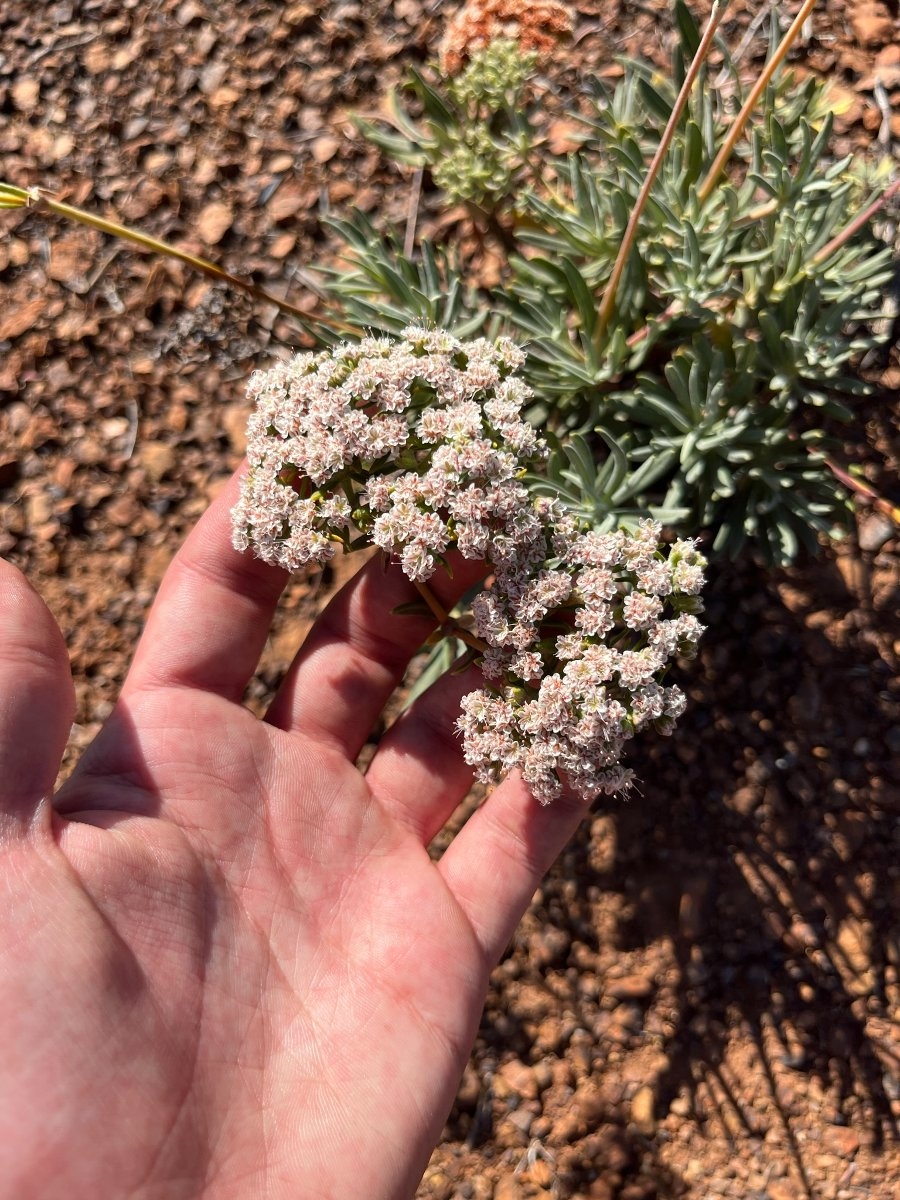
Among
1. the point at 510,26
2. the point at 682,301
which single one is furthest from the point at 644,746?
the point at 510,26

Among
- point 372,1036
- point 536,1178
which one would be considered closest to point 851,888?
point 536,1178

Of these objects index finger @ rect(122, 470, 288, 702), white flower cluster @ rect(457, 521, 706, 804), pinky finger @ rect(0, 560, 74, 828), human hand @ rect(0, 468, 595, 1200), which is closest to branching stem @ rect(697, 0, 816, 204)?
white flower cluster @ rect(457, 521, 706, 804)

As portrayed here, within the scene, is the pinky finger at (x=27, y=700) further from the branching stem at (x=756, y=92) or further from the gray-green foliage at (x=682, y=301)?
the branching stem at (x=756, y=92)

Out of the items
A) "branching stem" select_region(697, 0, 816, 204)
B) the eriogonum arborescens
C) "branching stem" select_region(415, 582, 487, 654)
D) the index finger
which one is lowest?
the index finger

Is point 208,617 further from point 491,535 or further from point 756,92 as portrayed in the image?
point 756,92

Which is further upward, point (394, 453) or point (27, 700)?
point (394, 453)

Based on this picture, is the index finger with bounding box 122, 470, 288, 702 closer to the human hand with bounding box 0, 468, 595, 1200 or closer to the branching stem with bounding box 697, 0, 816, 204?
the human hand with bounding box 0, 468, 595, 1200

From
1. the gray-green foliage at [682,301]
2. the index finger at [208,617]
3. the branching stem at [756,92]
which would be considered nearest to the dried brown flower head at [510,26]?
the gray-green foliage at [682,301]
